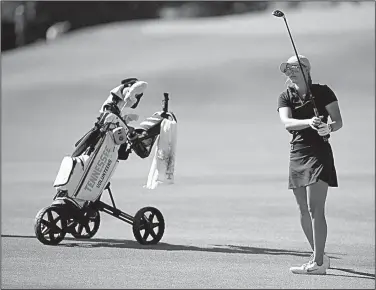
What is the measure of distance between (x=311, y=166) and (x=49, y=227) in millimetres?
2338

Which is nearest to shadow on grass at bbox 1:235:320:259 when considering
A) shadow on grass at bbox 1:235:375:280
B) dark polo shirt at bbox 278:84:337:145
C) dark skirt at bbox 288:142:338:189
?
shadow on grass at bbox 1:235:375:280

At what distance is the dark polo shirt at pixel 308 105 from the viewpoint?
23.6 feet

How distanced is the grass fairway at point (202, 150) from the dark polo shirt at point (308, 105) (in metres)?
0.86

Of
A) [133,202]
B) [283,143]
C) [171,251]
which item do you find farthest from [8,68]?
[171,251]

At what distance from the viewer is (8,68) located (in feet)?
88.3

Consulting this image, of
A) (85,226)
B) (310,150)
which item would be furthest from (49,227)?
(310,150)

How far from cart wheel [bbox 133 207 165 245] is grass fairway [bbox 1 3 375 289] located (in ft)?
0.30

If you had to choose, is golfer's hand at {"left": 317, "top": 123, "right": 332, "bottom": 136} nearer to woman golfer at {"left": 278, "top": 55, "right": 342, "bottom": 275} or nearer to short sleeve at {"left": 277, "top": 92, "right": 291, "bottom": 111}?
woman golfer at {"left": 278, "top": 55, "right": 342, "bottom": 275}

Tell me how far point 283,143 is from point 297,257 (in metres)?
11.5

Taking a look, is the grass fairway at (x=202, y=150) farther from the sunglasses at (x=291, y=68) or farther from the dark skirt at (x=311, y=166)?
the sunglasses at (x=291, y=68)

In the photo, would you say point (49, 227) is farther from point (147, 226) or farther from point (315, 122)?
point (315, 122)

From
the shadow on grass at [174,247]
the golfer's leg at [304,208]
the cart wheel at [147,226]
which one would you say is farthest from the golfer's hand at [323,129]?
the cart wheel at [147,226]

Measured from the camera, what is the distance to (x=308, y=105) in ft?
23.7

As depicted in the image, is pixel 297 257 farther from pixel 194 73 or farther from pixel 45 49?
pixel 45 49
